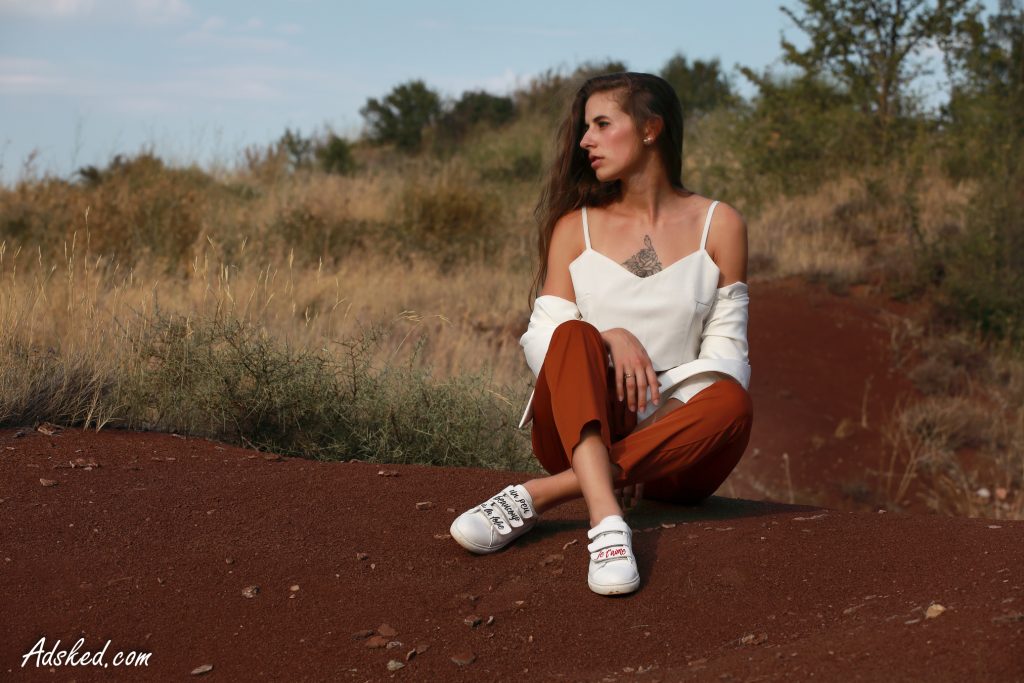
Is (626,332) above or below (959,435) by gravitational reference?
above

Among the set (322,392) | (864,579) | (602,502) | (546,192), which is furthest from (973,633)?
(322,392)

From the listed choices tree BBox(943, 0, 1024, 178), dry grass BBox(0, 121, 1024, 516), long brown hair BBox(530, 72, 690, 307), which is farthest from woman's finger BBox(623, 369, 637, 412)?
tree BBox(943, 0, 1024, 178)

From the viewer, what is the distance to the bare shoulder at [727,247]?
3752 mm

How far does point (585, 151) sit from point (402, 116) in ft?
66.5

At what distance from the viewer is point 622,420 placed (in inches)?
144

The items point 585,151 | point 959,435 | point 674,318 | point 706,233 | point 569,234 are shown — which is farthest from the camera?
point 959,435

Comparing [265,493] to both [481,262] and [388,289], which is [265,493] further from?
[481,262]

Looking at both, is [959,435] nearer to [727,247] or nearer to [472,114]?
[727,247]

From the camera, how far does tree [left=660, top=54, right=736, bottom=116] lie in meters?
24.2

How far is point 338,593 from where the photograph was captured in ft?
10.6

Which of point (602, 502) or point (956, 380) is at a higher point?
point (602, 502)

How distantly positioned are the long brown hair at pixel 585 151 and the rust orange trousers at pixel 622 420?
1.79 ft

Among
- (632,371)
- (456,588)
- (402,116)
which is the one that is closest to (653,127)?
(632,371)

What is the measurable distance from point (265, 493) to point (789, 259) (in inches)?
406
